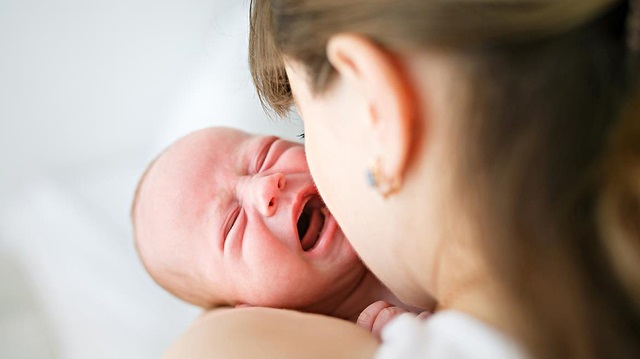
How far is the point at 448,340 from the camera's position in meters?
0.63

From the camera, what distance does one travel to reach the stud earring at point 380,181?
0.66 meters

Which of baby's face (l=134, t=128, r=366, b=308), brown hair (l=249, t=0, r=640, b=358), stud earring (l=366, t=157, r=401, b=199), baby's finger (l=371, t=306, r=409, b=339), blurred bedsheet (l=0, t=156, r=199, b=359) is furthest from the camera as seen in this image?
blurred bedsheet (l=0, t=156, r=199, b=359)

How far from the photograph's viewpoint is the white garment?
1.96 feet

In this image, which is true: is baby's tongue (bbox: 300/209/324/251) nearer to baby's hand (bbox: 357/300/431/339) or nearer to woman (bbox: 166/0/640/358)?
baby's hand (bbox: 357/300/431/339)

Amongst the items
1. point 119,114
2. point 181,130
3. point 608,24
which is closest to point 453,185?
point 608,24

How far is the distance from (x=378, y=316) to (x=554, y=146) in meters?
0.46

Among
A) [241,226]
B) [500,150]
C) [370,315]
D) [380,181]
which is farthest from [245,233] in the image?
[500,150]

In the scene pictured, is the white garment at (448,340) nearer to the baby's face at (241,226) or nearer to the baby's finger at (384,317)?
the baby's finger at (384,317)

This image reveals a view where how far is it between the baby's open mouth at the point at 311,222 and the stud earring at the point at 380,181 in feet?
1.43

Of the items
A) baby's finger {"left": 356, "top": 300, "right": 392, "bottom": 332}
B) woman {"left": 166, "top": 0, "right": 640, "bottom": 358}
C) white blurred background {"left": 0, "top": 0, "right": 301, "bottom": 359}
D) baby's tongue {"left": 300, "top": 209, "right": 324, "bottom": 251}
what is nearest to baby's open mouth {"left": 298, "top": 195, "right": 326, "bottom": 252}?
baby's tongue {"left": 300, "top": 209, "right": 324, "bottom": 251}

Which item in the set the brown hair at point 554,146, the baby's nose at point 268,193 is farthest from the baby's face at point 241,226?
the brown hair at point 554,146

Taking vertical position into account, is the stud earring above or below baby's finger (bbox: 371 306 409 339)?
above

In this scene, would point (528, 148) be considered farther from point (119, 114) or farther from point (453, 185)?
point (119, 114)

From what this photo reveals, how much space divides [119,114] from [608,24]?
1.19 metres
